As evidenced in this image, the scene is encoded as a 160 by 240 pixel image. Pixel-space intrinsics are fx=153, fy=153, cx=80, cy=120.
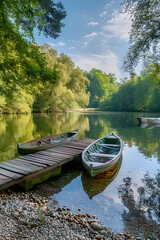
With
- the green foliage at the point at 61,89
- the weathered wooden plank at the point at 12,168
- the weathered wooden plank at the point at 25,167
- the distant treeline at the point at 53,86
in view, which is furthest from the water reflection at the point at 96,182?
the green foliage at the point at 61,89

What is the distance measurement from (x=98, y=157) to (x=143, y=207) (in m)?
2.84

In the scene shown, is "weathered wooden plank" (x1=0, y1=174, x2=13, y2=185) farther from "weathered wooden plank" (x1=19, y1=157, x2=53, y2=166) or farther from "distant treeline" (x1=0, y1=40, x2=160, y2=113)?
"distant treeline" (x1=0, y1=40, x2=160, y2=113)

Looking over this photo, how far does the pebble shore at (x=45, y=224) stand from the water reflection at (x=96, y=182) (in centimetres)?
110

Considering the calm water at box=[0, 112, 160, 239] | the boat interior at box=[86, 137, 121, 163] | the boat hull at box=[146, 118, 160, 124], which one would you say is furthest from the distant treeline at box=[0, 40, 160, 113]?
the boat hull at box=[146, 118, 160, 124]

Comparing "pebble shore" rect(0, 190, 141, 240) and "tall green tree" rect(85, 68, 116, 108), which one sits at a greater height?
"tall green tree" rect(85, 68, 116, 108)

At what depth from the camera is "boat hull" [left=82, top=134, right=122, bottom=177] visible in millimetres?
5000

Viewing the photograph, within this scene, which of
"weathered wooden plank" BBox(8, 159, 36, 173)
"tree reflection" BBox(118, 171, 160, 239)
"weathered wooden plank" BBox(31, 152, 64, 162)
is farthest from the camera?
"weathered wooden plank" BBox(31, 152, 64, 162)

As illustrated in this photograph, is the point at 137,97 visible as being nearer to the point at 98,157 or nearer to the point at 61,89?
the point at 61,89

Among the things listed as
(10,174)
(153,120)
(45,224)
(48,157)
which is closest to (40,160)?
(48,157)

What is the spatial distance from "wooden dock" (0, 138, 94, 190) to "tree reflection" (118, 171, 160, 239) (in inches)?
91.8

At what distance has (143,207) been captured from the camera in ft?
13.3

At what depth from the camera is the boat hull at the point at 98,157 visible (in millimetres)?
5000

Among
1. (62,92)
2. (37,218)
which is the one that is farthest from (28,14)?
(62,92)

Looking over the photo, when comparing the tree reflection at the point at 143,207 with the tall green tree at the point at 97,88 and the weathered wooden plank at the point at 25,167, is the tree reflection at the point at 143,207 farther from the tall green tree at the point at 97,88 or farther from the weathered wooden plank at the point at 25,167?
the tall green tree at the point at 97,88
